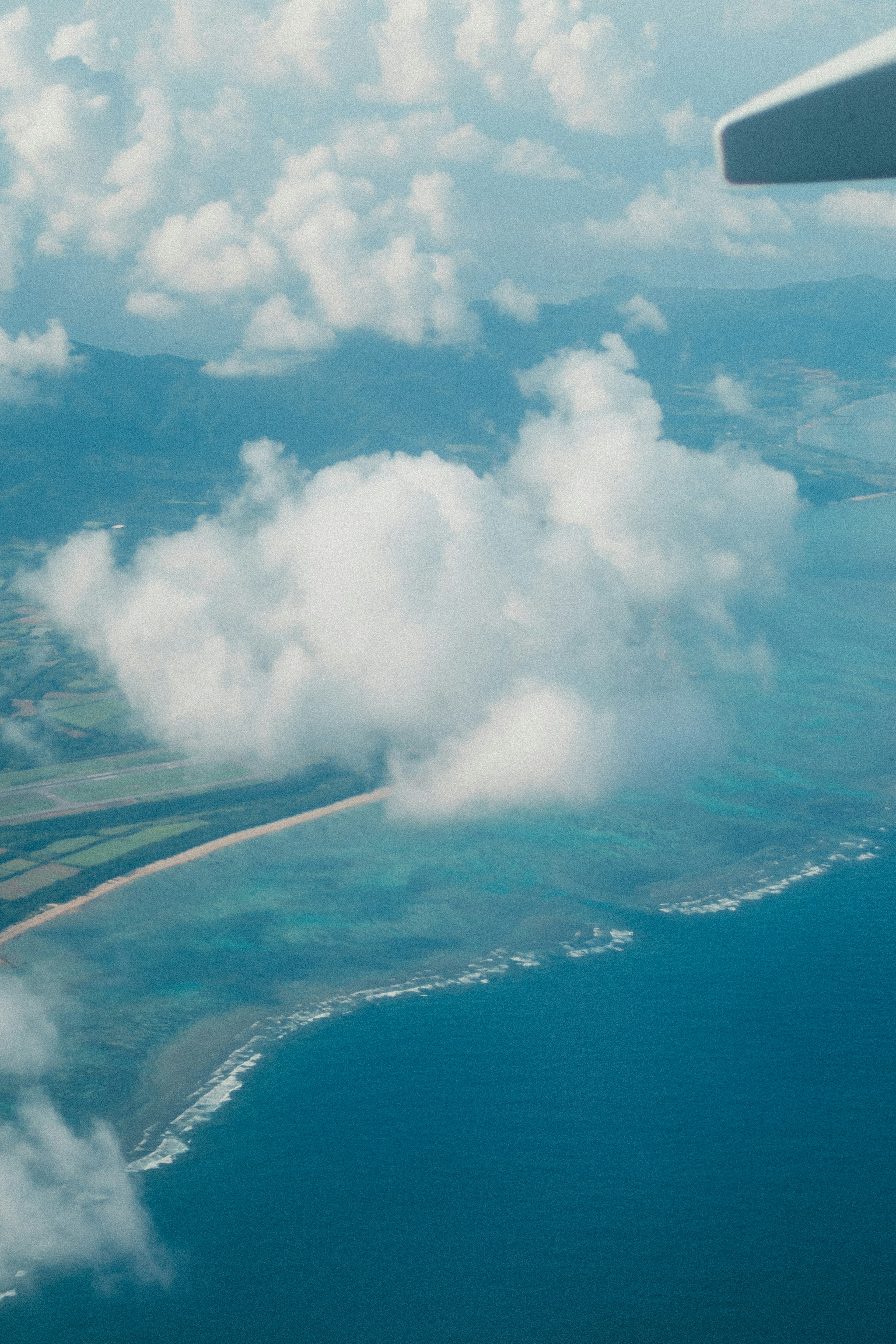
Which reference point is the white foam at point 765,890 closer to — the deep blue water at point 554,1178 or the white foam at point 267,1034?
the deep blue water at point 554,1178

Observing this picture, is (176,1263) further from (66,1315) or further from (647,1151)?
(647,1151)

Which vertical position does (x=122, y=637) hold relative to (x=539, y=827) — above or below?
above

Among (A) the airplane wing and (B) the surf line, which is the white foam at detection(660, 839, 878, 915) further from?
(A) the airplane wing

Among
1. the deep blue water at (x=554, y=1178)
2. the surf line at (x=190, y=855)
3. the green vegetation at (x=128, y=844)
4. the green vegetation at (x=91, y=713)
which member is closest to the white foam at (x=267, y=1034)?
the deep blue water at (x=554, y=1178)

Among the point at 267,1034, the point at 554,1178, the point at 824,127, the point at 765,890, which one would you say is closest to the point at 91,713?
the point at 267,1034

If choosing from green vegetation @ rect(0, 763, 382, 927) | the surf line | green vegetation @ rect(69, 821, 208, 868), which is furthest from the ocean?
green vegetation @ rect(69, 821, 208, 868)

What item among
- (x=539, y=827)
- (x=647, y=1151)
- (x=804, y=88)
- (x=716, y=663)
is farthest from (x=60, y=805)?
(x=804, y=88)
